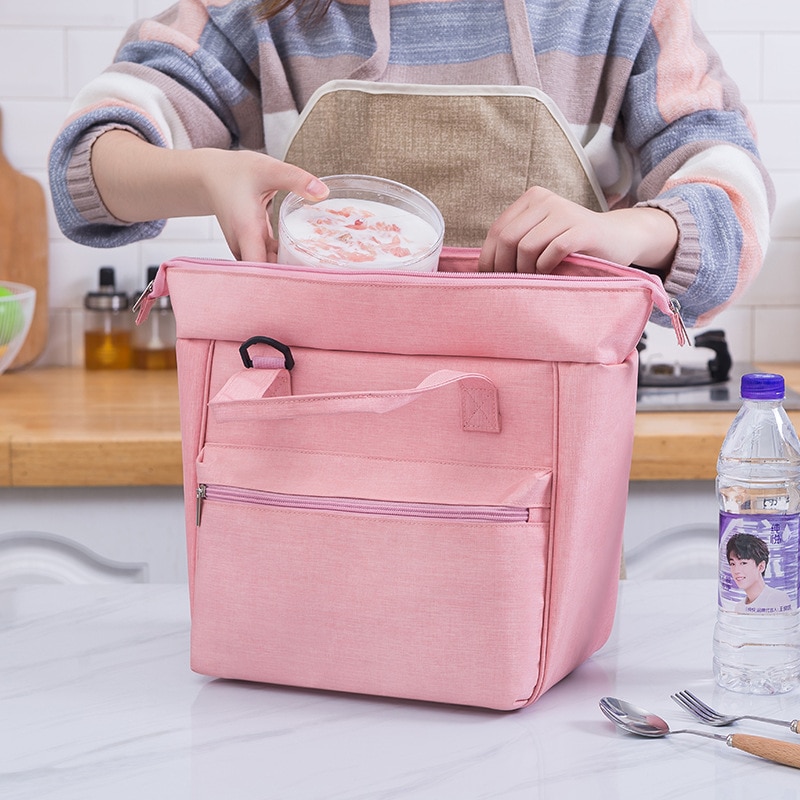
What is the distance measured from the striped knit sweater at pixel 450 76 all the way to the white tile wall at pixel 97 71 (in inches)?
→ 38.5

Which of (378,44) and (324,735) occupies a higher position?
(378,44)

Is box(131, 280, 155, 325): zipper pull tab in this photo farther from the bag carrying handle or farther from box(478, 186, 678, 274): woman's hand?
box(478, 186, 678, 274): woman's hand

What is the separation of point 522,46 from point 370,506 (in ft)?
1.42

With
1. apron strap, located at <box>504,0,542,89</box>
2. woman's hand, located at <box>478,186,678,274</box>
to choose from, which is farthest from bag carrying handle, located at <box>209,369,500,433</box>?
apron strap, located at <box>504,0,542,89</box>

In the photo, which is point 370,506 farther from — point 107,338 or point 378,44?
point 107,338

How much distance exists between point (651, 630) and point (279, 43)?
0.56 m

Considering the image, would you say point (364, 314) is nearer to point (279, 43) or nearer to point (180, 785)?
point (180, 785)

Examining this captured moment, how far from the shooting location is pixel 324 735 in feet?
2.01

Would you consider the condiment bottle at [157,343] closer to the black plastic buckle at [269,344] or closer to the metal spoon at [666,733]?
the black plastic buckle at [269,344]

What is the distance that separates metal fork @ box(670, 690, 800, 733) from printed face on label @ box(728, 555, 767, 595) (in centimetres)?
7

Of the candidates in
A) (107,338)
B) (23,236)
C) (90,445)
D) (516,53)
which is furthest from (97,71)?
(516,53)

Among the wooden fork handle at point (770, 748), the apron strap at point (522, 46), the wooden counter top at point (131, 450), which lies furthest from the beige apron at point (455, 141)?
the wooden counter top at point (131, 450)

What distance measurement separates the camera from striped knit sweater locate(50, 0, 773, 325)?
88cm

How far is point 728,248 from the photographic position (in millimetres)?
812
